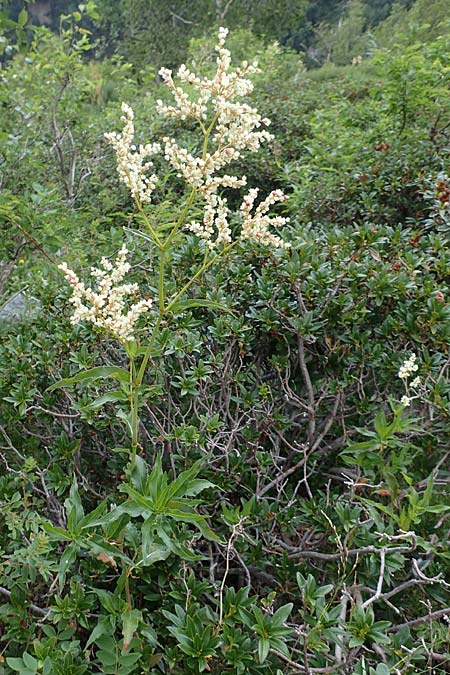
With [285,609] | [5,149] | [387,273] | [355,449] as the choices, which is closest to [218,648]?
[285,609]

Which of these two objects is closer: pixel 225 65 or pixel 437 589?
pixel 225 65

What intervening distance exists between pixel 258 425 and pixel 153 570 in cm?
64

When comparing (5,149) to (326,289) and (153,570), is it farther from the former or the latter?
(153,570)

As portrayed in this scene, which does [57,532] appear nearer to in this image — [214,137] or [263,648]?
[263,648]

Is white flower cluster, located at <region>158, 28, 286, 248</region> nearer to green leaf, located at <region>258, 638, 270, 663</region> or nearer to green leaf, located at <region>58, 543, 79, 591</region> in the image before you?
green leaf, located at <region>58, 543, 79, 591</region>

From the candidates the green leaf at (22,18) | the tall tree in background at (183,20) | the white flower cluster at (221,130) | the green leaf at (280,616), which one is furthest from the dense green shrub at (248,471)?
the tall tree in background at (183,20)

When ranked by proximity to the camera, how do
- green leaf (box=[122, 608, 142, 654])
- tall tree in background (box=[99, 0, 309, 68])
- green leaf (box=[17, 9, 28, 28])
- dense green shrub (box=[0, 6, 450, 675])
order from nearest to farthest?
green leaf (box=[122, 608, 142, 654]) < dense green shrub (box=[0, 6, 450, 675]) < green leaf (box=[17, 9, 28, 28]) < tall tree in background (box=[99, 0, 309, 68])

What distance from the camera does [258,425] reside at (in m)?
2.07

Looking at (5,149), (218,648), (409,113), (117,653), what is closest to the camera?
(117,653)

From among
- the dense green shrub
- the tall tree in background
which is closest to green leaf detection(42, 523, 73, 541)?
the dense green shrub

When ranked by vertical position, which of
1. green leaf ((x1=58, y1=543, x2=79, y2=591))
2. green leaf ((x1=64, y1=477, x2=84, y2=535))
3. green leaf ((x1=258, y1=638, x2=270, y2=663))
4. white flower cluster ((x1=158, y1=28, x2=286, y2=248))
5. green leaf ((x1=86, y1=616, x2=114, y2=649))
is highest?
white flower cluster ((x1=158, y1=28, x2=286, y2=248))

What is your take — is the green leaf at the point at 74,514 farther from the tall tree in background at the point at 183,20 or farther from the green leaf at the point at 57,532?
the tall tree in background at the point at 183,20

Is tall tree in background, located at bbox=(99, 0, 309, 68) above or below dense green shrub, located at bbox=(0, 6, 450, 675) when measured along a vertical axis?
above

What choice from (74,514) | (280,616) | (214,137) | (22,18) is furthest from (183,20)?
(280,616)
